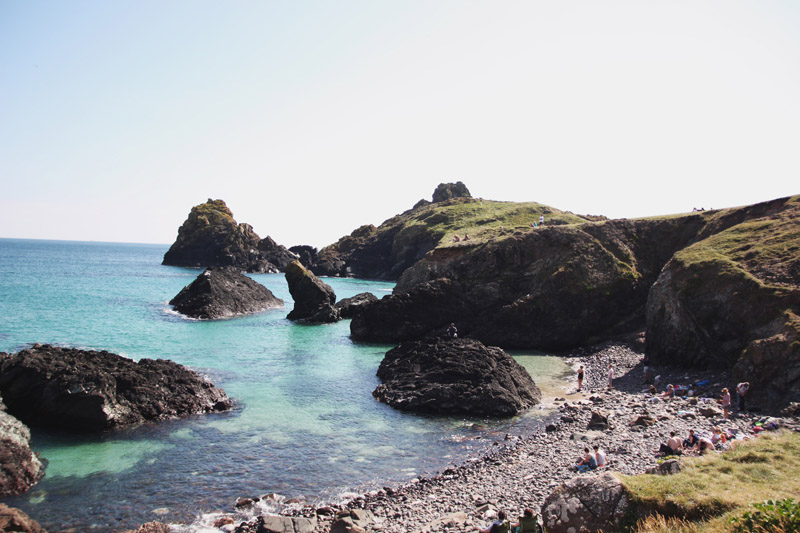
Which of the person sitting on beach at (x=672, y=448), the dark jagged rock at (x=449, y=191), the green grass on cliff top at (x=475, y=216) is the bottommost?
the person sitting on beach at (x=672, y=448)

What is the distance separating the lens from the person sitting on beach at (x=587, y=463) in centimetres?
2016

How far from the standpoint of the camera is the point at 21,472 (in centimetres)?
1875

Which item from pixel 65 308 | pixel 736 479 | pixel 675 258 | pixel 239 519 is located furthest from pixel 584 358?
pixel 65 308

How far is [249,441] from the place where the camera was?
2453 cm

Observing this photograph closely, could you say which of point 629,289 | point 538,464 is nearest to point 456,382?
point 538,464

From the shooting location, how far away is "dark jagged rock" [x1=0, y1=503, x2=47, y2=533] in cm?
1409

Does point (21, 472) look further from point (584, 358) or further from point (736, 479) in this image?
point (584, 358)

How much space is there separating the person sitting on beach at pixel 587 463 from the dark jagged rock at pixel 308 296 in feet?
155

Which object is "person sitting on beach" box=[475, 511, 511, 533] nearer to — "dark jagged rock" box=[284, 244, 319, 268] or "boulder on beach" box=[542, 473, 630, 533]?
"boulder on beach" box=[542, 473, 630, 533]

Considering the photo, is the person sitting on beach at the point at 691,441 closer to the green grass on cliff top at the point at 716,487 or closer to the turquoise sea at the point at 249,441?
the green grass on cliff top at the point at 716,487

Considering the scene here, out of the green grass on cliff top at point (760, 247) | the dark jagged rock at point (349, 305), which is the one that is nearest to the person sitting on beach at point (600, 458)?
the green grass on cliff top at point (760, 247)

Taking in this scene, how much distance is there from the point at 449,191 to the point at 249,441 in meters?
156

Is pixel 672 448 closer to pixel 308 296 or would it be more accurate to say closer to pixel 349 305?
pixel 308 296

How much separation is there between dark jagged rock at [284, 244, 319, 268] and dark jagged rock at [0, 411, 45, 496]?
136565mm
